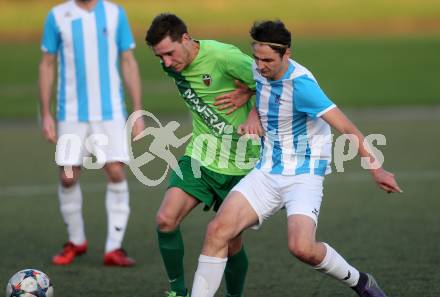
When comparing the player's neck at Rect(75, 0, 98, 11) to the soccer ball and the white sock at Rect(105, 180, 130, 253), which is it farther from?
the soccer ball

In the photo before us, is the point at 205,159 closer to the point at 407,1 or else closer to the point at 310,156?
the point at 310,156

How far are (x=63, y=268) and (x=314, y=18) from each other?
31.6m

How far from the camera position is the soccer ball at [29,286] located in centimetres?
677

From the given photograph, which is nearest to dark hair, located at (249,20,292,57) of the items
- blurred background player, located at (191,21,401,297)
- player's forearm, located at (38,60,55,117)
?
blurred background player, located at (191,21,401,297)

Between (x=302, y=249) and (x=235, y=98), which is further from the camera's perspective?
(x=235, y=98)

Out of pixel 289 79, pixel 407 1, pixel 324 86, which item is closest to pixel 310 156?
pixel 289 79

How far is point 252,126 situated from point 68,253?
103 inches

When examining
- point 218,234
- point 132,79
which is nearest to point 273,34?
point 218,234

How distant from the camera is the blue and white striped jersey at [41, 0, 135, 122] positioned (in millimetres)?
8617

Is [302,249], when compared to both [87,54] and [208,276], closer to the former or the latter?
[208,276]

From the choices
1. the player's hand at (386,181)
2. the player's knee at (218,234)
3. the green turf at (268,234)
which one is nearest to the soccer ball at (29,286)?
the green turf at (268,234)

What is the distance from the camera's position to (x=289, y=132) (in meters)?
6.77

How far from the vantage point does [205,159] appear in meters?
7.14

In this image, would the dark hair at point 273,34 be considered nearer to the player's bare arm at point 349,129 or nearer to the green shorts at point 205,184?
the player's bare arm at point 349,129
